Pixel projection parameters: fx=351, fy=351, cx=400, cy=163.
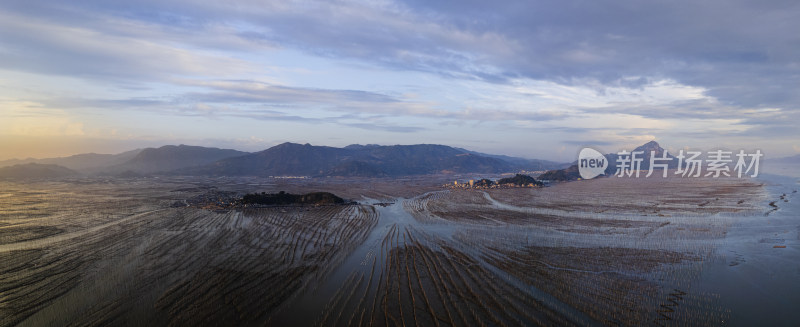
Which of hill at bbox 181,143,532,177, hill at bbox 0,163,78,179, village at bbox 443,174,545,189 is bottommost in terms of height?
hill at bbox 0,163,78,179

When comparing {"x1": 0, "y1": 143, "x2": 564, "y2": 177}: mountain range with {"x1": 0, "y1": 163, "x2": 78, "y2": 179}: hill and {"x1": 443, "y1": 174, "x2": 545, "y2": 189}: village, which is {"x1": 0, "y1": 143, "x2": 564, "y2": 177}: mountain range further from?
{"x1": 443, "y1": 174, "x2": 545, "y2": 189}: village

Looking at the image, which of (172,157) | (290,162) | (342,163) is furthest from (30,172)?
(342,163)

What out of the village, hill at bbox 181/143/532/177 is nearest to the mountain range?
hill at bbox 181/143/532/177

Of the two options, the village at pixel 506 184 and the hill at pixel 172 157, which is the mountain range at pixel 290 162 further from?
the village at pixel 506 184

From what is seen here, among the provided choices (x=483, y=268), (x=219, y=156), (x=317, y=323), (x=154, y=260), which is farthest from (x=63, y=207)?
(x=219, y=156)

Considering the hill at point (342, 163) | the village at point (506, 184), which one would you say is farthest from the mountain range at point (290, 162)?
the village at point (506, 184)

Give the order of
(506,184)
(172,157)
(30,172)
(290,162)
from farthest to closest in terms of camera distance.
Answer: (172,157) < (290,162) < (30,172) < (506,184)

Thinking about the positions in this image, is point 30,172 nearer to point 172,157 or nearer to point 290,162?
point 172,157

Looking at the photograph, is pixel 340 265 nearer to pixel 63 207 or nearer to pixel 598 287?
pixel 598 287

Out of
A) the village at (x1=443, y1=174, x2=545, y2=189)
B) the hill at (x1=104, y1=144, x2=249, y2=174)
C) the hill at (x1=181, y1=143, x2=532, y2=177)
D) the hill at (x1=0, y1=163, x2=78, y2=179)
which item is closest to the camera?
the village at (x1=443, y1=174, x2=545, y2=189)

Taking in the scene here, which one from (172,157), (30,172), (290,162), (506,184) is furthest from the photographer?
(172,157)

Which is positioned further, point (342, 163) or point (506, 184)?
point (342, 163)
